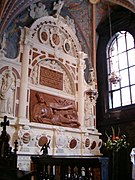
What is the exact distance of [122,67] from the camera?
36.0 ft

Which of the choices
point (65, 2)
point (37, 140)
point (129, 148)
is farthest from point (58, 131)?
point (65, 2)

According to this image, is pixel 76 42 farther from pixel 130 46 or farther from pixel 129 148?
pixel 129 148

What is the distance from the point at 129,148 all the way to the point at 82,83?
334 centimetres

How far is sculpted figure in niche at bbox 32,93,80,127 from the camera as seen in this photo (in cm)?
847

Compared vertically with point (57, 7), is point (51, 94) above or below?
below

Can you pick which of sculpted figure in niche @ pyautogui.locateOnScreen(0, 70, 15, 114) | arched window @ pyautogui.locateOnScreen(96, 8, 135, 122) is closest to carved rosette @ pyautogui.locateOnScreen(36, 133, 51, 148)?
sculpted figure in niche @ pyautogui.locateOnScreen(0, 70, 15, 114)

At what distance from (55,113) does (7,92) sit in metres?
2.04

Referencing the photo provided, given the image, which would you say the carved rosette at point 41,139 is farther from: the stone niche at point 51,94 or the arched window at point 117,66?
the arched window at point 117,66

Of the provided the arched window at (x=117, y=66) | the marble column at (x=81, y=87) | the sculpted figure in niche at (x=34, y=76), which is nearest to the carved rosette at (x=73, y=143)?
the marble column at (x=81, y=87)

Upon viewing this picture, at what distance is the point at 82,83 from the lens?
10430mm

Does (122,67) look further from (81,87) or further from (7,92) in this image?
(7,92)

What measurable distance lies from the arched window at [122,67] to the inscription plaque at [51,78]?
218 centimetres

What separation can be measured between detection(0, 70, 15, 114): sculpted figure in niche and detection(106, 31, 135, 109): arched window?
14.0ft

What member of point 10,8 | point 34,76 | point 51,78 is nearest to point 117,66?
point 51,78
